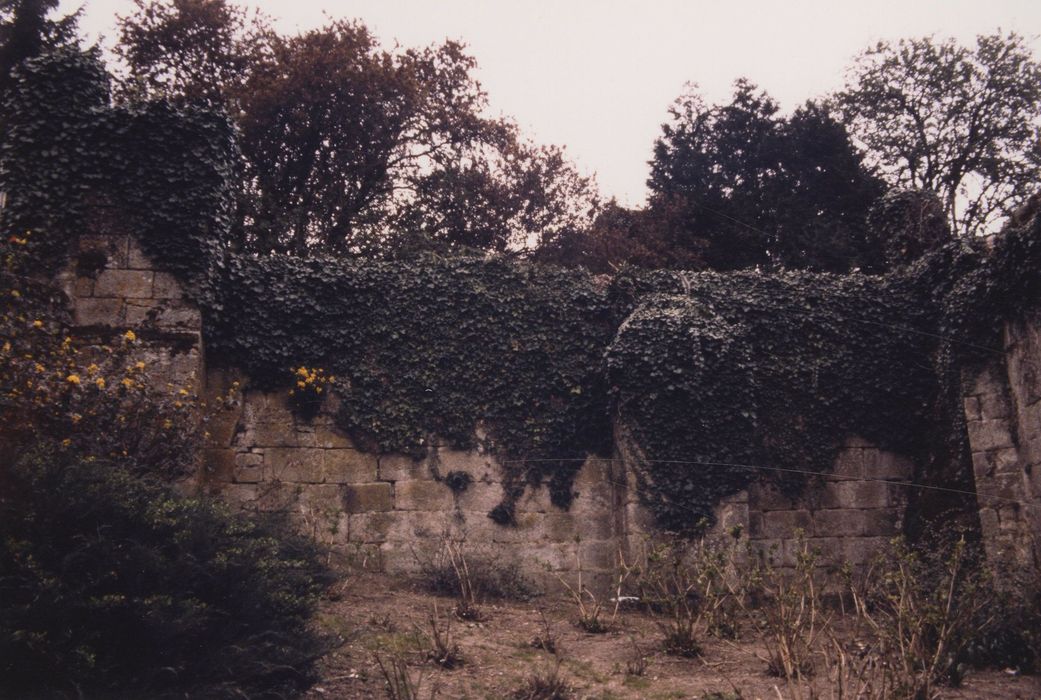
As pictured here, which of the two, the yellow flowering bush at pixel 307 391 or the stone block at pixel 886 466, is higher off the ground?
the yellow flowering bush at pixel 307 391

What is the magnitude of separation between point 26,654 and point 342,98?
14094 millimetres

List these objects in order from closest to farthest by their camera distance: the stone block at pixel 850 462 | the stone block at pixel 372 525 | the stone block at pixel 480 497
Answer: the stone block at pixel 372 525
the stone block at pixel 480 497
the stone block at pixel 850 462

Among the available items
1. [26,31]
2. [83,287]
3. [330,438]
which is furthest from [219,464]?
[26,31]

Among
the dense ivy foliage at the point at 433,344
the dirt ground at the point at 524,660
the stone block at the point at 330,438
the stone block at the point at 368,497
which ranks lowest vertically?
the dirt ground at the point at 524,660

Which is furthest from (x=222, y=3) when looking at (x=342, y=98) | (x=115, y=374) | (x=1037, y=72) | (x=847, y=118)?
(x=1037, y=72)

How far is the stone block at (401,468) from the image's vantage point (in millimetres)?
8672

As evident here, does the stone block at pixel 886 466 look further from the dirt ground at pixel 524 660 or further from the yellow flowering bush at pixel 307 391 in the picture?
the yellow flowering bush at pixel 307 391

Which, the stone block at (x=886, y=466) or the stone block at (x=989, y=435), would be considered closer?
the stone block at (x=989, y=435)

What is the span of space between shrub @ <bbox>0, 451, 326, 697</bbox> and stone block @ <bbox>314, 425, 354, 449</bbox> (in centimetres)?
361

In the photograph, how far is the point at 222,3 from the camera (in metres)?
16.8

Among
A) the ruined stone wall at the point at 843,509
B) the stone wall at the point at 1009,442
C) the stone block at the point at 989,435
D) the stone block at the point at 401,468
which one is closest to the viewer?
the stone wall at the point at 1009,442

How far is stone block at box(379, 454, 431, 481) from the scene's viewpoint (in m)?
8.67

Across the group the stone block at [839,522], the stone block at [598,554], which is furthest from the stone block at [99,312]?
the stone block at [839,522]

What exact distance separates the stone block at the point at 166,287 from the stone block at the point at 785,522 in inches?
256
